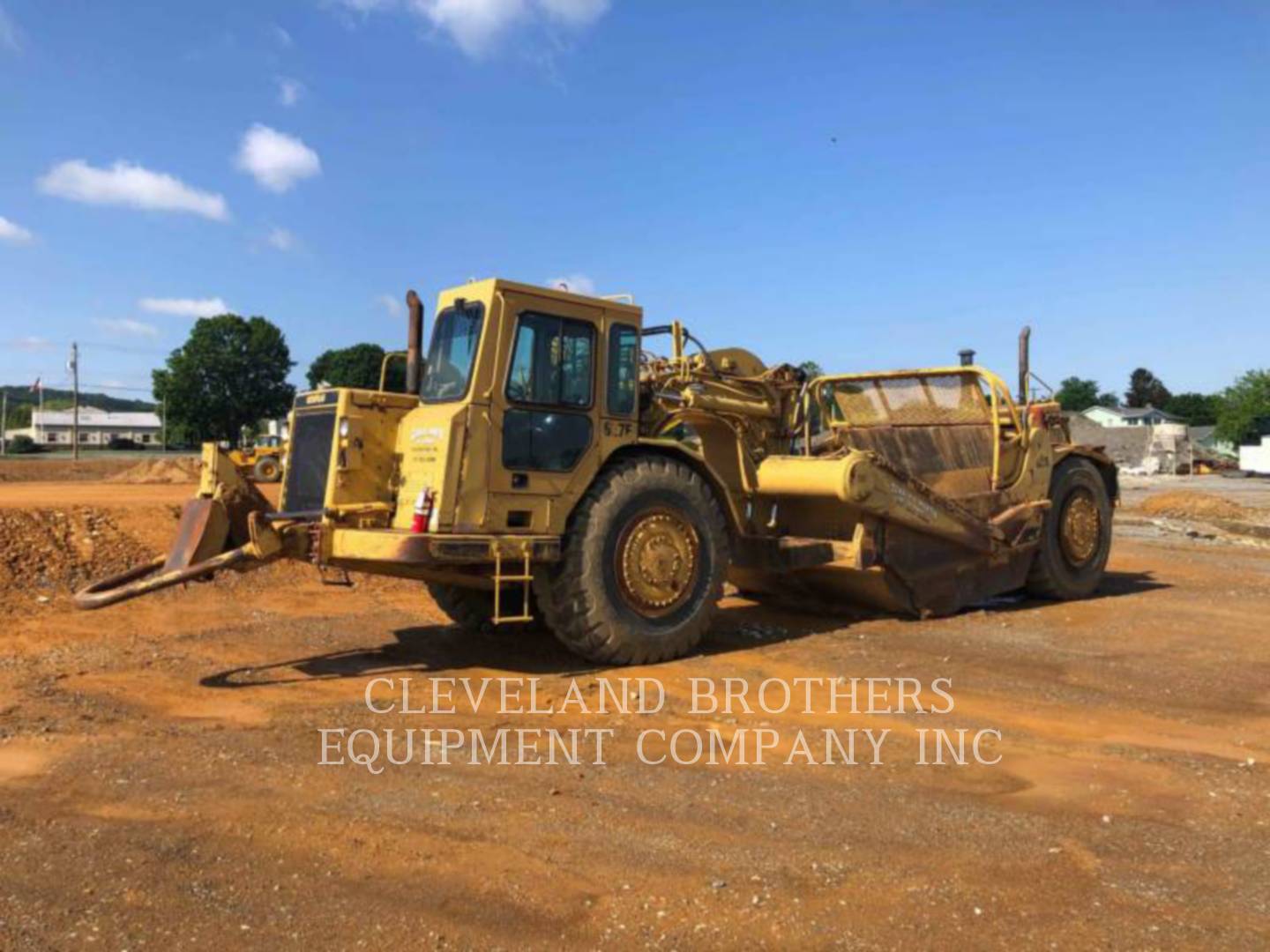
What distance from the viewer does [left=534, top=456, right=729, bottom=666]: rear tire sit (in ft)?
23.9

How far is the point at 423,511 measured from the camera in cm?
683

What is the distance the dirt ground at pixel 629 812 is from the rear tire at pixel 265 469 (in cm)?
143

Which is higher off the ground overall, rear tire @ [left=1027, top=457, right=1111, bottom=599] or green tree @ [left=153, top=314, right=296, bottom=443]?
green tree @ [left=153, top=314, right=296, bottom=443]

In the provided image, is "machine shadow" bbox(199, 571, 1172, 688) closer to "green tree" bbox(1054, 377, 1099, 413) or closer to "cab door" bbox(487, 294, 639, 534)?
"cab door" bbox(487, 294, 639, 534)

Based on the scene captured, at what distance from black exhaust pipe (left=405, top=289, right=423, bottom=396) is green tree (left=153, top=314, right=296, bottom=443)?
54784mm

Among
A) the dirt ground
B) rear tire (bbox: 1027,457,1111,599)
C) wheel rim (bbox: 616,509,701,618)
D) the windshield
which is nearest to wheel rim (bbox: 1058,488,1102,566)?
rear tire (bbox: 1027,457,1111,599)

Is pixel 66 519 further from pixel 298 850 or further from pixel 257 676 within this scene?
pixel 298 850

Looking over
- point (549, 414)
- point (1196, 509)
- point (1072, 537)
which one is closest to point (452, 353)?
point (549, 414)

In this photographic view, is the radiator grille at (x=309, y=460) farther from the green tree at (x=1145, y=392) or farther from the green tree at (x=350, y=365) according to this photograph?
the green tree at (x=1145, y=392)

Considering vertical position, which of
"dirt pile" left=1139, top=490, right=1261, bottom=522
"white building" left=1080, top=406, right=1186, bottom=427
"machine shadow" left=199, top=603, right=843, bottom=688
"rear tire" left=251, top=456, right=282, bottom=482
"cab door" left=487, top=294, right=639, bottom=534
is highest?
"white building" left=1080, top=406, right=1186, bottom=427

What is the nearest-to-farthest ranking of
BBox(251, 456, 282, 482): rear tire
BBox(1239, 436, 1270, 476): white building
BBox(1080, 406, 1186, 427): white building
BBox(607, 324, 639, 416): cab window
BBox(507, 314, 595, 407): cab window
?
BBox(507, 314, 595, 407): cab window → BBox(607, 324, 639, 416): cab window → BBox(251, 456, 282, 482): rear tire → BBox(1239, 436, 1270, 476): white building → BBox(1080, 406, 1186, 427): white building

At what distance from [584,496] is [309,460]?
217 centimetres

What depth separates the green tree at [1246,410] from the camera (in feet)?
217

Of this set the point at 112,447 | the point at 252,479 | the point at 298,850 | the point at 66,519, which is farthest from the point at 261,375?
the point at 298,850
